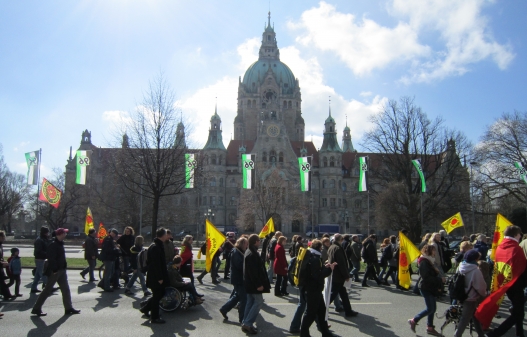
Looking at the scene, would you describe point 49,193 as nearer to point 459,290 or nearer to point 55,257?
point 55,257

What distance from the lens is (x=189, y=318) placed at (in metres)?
11.1

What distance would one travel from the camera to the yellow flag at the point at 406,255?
545 inches

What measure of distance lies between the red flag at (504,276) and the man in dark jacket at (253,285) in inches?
170

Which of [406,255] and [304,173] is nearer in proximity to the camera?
[406,255]

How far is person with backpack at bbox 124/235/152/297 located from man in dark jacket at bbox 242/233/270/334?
458cm

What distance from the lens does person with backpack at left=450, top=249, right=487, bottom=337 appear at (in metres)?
8.69

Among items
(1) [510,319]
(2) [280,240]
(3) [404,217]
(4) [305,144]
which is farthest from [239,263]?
(4) [305,144]

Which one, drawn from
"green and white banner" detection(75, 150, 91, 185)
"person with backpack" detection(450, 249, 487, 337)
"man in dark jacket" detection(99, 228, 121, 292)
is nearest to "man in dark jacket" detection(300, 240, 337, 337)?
"person with backpack" detection(450, 249, 487, 337)

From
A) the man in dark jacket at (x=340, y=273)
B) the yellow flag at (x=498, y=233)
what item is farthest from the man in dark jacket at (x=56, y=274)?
the yellow flag at (x=498, y=233)

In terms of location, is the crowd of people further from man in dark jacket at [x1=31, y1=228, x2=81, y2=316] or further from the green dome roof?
the green dome roof

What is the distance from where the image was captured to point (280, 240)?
14.2 metres

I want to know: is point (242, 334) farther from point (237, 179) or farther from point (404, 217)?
point (237, 179)

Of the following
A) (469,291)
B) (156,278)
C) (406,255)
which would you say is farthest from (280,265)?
(469,291)

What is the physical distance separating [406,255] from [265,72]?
282 feet
